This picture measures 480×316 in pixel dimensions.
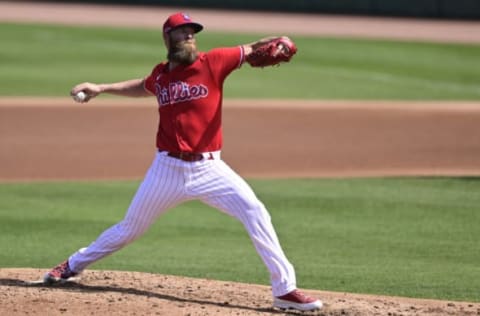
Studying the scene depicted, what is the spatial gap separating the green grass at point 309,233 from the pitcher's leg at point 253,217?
4.64ft

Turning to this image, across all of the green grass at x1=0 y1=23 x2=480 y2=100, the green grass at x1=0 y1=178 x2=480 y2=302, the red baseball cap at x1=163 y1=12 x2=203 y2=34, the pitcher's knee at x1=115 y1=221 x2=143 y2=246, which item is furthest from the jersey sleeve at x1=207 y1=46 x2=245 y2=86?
the green grass at x1=0 y1=23 x2=480 y2=100

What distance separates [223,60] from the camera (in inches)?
289

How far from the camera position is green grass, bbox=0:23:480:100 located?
71.2ft

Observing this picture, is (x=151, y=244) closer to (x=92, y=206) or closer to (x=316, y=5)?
(x=92, y=206)

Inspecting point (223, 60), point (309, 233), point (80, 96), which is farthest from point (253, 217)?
point (309, 233)

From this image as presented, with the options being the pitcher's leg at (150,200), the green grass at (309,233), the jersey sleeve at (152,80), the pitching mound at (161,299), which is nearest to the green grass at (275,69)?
the green grass at (309,233)

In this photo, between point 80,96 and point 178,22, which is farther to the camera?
point 80,96

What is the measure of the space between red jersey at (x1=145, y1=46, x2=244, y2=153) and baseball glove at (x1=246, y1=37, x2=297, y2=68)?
0.37ft

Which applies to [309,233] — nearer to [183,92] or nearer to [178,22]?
[183,92]

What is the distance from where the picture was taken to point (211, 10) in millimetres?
34219

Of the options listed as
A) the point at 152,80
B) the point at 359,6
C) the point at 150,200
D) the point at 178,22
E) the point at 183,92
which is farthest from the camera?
the point at 359,6

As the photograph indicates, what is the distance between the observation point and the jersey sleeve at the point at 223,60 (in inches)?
289

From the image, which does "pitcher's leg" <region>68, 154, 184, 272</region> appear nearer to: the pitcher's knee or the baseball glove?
the pitcher's knee

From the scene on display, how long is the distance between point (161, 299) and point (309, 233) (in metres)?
3.60
